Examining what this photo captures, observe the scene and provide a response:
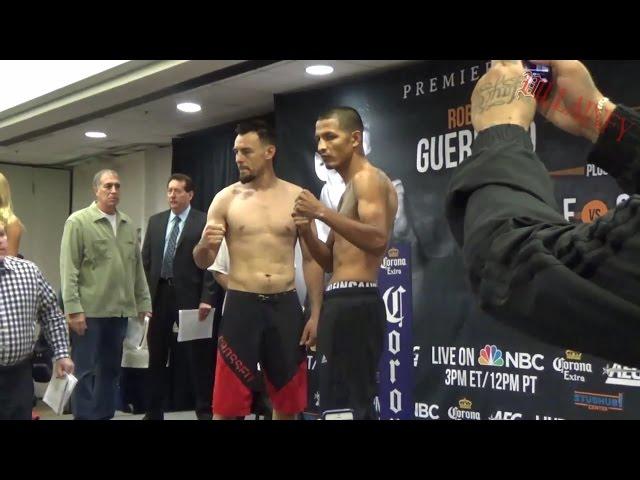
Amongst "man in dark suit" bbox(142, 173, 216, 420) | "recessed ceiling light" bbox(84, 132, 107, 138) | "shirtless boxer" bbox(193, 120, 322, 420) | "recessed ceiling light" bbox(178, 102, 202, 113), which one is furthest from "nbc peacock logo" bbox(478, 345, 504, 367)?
"recessed ceiling light" bbox(84, 132, 107, 138)

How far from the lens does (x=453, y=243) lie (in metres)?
4.11

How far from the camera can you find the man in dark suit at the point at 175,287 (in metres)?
4.70

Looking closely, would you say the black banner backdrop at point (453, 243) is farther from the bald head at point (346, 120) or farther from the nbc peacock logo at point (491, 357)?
the bald head at point (346, 120)

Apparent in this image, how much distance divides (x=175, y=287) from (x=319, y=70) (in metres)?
1.63

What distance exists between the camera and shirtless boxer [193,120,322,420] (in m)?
3.05

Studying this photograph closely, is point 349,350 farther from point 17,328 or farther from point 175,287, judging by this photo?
point 175,287

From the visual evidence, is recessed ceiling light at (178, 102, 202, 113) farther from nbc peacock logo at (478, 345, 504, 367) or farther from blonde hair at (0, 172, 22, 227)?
nbc peacock logo at (478, 345, 504, 367)

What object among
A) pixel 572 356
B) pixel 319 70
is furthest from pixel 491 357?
pixel 319 70

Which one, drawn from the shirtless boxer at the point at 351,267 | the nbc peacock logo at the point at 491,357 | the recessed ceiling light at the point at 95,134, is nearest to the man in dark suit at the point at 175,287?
the nbc peacock logo at the point at 491,357

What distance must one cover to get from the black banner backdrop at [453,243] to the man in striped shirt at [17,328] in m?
2.07

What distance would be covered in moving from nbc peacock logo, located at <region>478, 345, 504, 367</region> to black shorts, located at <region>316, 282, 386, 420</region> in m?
1.34

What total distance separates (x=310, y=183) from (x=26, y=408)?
2593 mm

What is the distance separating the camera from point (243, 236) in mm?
3191
